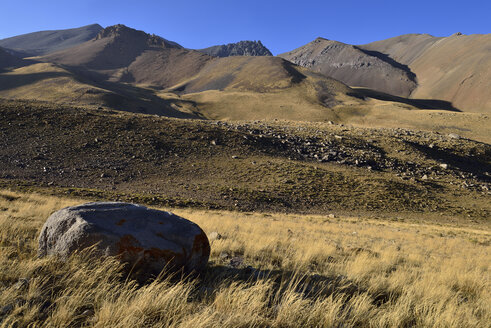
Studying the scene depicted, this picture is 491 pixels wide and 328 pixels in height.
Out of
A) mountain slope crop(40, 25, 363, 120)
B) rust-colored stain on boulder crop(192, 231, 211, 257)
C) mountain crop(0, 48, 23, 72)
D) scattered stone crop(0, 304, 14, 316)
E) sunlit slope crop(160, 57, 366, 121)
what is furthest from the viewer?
mountain crop(0, 48, 23, 72)

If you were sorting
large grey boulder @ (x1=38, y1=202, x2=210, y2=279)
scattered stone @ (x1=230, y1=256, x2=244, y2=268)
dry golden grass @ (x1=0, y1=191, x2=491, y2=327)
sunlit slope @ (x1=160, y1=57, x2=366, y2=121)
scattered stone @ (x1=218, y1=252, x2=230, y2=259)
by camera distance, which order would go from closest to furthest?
1. dry golden grass @ (x1=0, y1=191, x2=491, y2=327)
2. large grey boulder @ (x1=38, y1=202, x2=210, y2=279)
3. scattered stone @ (x1=230, y1=256, x2=244, y2=268)
4. scattered stone @ (x1=218, y1=252, x2=230, y2=259)
5. sunlit slope @ (x1=160, y1=57, x2=366, y2=121)

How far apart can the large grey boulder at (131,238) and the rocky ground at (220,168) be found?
14586mm

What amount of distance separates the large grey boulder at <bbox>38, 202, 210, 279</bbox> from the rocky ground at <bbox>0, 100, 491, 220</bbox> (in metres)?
14.6

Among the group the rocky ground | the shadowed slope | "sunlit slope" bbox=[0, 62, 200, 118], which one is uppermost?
the shadowed slope

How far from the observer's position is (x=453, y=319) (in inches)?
153

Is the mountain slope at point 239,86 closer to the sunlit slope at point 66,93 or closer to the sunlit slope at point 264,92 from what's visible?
the sunlit slope at point 264,92

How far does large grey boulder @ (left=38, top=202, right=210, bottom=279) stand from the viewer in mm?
4324

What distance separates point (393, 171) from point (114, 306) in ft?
112

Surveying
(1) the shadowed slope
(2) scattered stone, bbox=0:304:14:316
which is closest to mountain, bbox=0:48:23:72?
(1) the shadowed slope

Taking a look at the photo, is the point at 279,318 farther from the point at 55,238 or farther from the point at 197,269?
the point at 55,238

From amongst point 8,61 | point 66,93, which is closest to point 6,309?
point 66,93

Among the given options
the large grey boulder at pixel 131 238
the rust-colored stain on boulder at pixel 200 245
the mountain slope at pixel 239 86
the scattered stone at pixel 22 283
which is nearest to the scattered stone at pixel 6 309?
the scattered stone at pixel 22 283

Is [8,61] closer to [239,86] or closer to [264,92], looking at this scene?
[239,86]

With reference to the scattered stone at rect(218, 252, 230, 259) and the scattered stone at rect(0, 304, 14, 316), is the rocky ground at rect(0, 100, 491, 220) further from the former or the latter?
the scattered stone at rect(0, 304, 14, 316)
